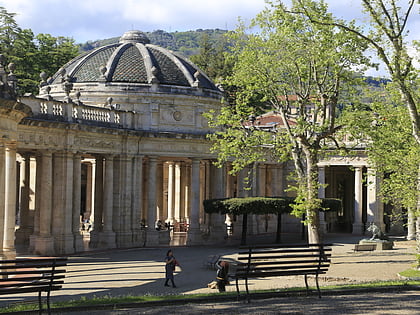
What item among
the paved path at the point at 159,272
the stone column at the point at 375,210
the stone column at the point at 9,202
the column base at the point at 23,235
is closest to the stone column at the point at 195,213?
the paved path at the point at 159,272

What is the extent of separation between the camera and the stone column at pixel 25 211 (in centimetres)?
3866

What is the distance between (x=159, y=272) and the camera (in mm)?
27719

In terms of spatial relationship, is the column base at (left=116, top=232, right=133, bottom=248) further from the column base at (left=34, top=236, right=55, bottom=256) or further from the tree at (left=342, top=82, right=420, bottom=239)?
the tree at (left=342, top=82, right=420, bottom=239)

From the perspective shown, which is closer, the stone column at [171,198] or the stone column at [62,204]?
the stone column at [62,204]

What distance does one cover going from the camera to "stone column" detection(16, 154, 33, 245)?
38.7m

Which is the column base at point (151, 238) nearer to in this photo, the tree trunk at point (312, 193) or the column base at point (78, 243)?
the column base at point (78, 243)

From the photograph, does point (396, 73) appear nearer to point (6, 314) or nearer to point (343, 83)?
point (343, 83)

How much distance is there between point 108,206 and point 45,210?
5.09 meters

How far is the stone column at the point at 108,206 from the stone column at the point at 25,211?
427 cm

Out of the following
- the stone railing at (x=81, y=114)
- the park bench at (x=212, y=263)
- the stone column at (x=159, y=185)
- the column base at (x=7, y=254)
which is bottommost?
the park bench at (x=212, y=263)

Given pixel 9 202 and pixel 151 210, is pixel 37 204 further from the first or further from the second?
pixel 9 202

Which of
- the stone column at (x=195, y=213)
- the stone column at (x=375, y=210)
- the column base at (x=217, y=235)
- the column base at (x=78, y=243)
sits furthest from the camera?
the stone column at (x=375, y=210)

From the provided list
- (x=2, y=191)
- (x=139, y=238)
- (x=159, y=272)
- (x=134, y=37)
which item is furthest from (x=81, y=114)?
(x=2, y=191)

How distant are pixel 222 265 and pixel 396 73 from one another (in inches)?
336
